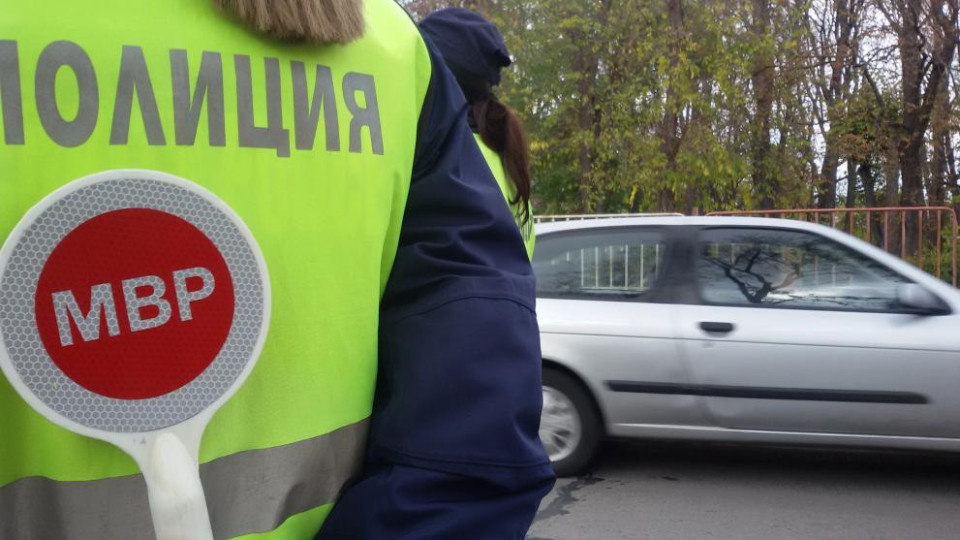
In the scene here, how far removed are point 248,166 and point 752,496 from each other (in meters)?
4.75

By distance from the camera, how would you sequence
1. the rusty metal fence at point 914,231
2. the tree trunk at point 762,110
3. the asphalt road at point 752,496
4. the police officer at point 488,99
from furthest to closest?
1. the tree trunk at point 762,110
2. the rusty metal fence at point 914,231
3. the asphalt road at point 752,496
4. the police officer at point 488,99

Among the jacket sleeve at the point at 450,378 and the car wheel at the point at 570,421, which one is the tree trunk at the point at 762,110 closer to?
the car wheel at the point at 570,421

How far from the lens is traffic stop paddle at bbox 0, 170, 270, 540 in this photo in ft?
2.45

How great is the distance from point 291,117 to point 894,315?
491cm

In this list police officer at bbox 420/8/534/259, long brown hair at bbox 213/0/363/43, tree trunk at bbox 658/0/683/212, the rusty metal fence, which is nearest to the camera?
long brown hair at bbox 213/0/363/43

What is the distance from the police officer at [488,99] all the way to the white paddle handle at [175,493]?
1434 millimetres

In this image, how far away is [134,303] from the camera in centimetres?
79

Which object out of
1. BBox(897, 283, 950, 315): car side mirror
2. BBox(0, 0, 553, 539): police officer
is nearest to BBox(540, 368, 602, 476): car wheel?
BBox(897, 283, 950, 315): car side mirror

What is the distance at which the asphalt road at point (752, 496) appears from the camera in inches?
180

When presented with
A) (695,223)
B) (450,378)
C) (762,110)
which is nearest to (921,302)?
(695,223)

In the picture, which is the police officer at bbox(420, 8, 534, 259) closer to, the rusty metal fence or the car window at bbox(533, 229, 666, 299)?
the car window at bbox(533, 229, 666, 299)

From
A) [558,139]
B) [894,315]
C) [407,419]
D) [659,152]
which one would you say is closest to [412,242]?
[407,419]

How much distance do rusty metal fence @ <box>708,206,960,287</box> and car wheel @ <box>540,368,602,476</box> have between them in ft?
19.4

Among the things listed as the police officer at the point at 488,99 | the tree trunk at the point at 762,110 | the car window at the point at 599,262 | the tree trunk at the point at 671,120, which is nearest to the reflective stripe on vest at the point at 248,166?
the police officer at the point at 488,99
